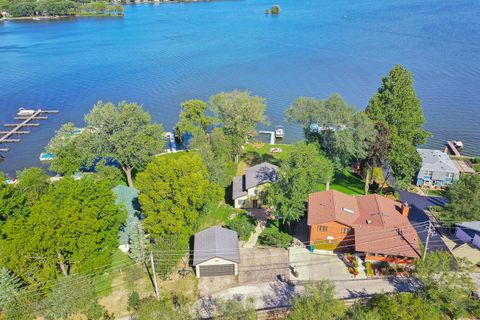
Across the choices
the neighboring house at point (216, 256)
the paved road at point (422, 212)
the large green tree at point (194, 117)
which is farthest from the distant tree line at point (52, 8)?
the paved road at point (422, 212)

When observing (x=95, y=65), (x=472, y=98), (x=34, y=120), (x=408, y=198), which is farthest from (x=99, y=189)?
(x=95, y=65)

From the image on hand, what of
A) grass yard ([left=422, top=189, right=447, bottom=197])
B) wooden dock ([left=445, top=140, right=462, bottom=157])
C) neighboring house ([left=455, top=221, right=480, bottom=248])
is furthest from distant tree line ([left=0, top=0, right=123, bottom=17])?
neighboring house ([left=455, top=221, right=480, bottom=248])

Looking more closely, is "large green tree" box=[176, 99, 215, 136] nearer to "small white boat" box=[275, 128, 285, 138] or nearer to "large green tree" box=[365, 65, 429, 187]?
"small white boat" box=[275, 128, 285, 138]

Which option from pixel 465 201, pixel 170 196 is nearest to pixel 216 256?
pixel 170 196

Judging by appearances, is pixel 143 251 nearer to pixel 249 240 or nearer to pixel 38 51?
pixel 249 240

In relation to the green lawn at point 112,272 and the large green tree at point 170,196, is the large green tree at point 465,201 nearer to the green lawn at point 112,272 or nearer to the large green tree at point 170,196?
the large green tree at point 170,196
